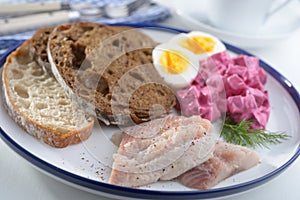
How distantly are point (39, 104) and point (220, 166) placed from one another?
0.95 metres

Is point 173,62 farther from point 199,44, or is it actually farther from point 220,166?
point 220,166

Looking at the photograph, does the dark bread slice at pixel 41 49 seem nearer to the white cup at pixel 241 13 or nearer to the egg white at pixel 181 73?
the egg white at pixel 181 73

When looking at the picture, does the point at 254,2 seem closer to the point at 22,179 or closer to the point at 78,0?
the point at 78,0

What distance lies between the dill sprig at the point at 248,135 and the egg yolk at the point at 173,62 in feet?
1.46

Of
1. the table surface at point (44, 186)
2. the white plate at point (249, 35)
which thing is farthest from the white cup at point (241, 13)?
the table surface at point (44, 186)

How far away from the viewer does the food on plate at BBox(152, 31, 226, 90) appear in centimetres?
290

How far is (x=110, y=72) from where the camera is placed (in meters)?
2.84

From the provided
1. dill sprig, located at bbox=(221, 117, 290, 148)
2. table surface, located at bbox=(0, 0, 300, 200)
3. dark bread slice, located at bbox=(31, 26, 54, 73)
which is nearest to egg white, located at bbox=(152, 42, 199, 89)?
dill sprig, located at bbox=(221, 117, 290, 148)

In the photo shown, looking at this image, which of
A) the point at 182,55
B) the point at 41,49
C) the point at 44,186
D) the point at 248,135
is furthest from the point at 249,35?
the point at 44,186

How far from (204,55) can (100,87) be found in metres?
0.67

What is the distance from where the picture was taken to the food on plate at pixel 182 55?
9.52 ft

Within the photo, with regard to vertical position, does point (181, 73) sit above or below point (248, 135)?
above

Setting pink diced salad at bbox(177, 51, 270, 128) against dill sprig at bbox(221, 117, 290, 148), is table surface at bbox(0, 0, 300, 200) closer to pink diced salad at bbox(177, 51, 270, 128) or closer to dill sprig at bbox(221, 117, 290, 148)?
dill sprig at bbox(221, 117, 290, 148)

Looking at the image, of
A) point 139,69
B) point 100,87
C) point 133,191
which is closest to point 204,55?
point 139,69
